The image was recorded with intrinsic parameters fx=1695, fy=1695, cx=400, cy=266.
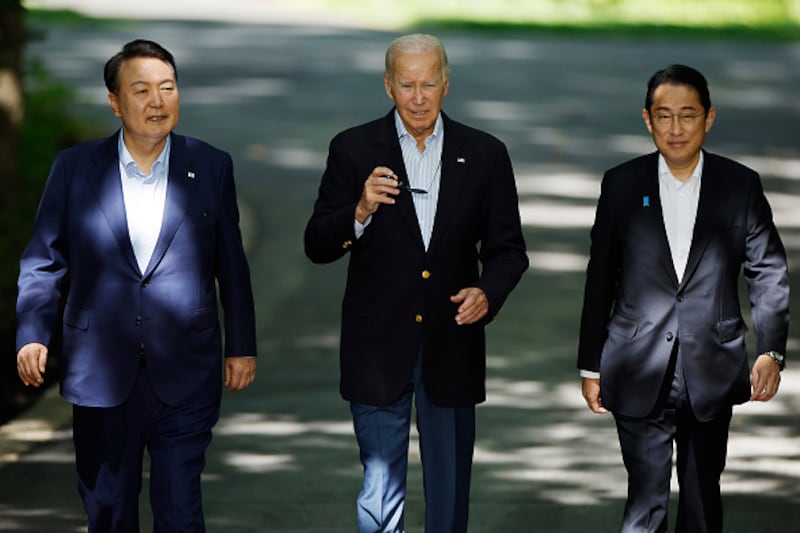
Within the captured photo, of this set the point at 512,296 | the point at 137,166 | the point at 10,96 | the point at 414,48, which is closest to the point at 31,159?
the point at 10,96

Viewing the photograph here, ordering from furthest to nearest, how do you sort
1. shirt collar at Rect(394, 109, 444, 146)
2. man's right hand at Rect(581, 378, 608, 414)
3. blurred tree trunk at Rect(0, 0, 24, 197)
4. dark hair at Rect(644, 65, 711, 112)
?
blurred tree trunk at Rect(0, 0, 24, 197), shirt collar at Rect(394, 109, 444, 146), man's right hand at Rect(581, 378, 608, 414), dark hair at Rect(644, 65, 711, 112)

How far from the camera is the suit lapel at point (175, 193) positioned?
6.40m

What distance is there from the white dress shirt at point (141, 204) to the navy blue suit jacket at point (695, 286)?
5.50ft

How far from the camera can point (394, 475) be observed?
22.2ft

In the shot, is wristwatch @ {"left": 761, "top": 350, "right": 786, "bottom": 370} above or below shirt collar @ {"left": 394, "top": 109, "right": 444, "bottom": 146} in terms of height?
below

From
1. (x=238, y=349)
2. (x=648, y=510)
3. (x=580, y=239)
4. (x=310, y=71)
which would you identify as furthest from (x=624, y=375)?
(x=310, y=71)

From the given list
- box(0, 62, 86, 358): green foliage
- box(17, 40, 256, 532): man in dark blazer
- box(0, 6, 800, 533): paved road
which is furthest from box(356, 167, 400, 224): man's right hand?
box(0, 62, 86, 358): green foliage

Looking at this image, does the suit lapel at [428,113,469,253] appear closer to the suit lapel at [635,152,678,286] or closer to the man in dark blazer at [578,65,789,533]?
the man in dark blazer at [578,65,789,533]

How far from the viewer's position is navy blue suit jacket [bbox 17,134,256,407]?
6.41 metres

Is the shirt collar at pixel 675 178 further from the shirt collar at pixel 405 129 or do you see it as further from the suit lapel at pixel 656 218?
the shirt collar at pixel 405 129

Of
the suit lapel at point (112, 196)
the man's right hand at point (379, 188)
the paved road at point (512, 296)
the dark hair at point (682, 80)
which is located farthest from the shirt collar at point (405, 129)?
the paved road at point (512, 296)

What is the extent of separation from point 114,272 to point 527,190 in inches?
405

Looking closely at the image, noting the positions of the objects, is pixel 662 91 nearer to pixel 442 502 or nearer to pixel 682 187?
pixel 682 187

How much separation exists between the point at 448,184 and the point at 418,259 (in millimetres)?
317
